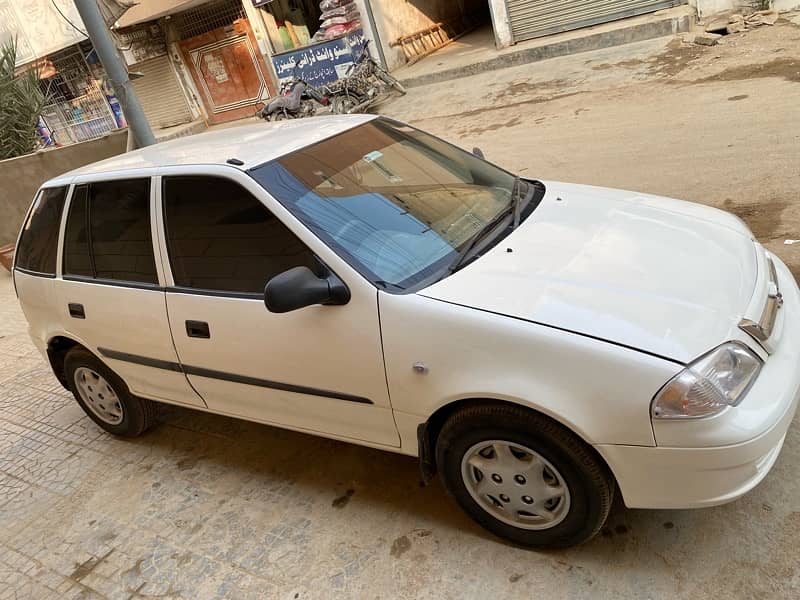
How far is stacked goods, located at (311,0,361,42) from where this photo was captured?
1447 cm

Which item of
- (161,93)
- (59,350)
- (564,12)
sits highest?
(161,93)

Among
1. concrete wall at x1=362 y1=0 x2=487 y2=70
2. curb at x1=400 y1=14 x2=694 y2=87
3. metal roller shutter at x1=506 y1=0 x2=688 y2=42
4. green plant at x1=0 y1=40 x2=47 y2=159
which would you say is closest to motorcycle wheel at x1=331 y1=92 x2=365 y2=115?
curb at x1=400 y1=14 x2=694 y2=87

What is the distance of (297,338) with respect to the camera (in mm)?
2672

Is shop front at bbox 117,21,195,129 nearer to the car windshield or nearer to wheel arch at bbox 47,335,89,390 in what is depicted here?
wheel arch at bbox 47,335,89,390

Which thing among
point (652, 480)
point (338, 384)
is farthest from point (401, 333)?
point (652, 480)

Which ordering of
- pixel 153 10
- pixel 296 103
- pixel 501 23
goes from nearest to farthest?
pixel 296 103, pixel 501 23, pixel 153 10

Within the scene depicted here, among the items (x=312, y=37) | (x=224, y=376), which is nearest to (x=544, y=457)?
(x=224, y=376)

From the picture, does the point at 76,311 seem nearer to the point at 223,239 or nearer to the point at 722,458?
the point at 223,239

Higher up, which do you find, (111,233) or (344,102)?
(111,233)

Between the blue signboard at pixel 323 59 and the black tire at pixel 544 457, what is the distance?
13559 mm

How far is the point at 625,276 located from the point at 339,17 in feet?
46.5

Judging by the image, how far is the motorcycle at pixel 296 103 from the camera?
12547 mm

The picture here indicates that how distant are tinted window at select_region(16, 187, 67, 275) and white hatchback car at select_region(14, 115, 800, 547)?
45 millimetres

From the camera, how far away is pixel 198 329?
3008 millimetres
